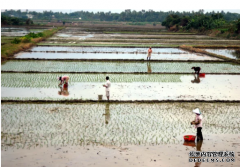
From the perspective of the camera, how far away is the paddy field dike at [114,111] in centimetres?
598

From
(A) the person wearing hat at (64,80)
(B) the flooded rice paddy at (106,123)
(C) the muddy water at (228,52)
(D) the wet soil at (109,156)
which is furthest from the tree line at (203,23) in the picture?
(D) the wet soil at (109,156)

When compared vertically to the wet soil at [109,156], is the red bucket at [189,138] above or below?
above

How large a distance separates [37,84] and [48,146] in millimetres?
5289

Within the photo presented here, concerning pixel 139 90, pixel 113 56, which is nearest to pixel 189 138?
pixel 139 90

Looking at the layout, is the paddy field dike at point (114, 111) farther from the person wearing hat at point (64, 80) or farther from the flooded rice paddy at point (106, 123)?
the person wearing hat at point (64, 80)

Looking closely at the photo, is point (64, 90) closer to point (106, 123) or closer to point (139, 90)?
point (139, 90)

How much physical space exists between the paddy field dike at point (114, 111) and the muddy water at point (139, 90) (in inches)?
1.1

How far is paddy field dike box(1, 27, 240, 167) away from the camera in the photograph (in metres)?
5.98

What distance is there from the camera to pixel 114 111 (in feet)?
28.0

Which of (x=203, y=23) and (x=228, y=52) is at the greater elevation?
(x=203, y=23)

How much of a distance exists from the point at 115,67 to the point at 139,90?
4023mm

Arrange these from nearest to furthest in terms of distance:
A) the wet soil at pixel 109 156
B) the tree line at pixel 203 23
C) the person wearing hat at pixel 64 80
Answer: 1. the wet soil at pixel 109 156
2. the person wearing hat at pixel 64 80
3. the tree line at pixel 203 23

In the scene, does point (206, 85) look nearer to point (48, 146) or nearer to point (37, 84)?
point (37, 84)

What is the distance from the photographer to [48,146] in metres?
6.21
